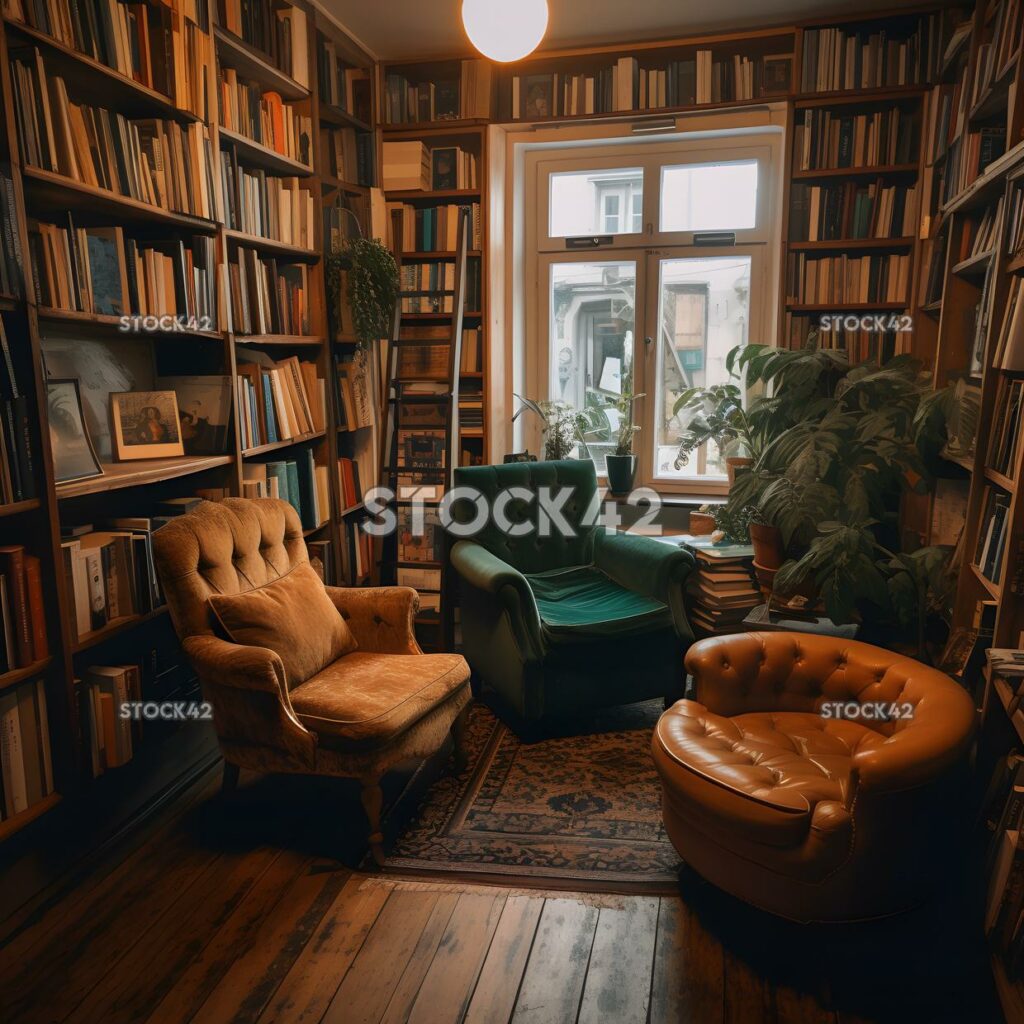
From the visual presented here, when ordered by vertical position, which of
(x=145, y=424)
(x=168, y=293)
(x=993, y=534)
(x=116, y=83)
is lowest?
(x=993, y=534)

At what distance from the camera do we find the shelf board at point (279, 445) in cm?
318

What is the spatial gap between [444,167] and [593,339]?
3.92 feet

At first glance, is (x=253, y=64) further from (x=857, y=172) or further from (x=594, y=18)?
(x=857, y=172)

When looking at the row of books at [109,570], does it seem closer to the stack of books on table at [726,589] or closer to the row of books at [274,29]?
the row of books at [274,29]

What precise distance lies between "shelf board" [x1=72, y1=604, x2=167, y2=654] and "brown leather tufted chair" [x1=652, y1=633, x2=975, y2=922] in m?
1.60

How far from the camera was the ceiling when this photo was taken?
364cm

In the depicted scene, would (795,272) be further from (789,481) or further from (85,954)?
(85,954)

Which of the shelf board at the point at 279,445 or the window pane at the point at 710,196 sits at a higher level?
the window pane at the point at 710,196

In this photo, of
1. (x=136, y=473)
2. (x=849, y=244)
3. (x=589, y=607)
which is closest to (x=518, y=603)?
(x=589, y=607)

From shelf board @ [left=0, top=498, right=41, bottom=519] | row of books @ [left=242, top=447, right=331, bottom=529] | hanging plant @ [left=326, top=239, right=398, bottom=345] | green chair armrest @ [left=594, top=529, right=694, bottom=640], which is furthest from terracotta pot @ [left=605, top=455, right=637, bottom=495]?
shelf board @ [left=0, top=498, right=41, bottom=519]

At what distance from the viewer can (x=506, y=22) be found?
2.47 m

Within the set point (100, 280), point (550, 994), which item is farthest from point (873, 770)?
point (100, 280)

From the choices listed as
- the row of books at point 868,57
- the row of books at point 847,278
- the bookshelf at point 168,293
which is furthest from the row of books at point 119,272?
the row of books at point 868,57

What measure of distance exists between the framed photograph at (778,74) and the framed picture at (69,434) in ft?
11.0
